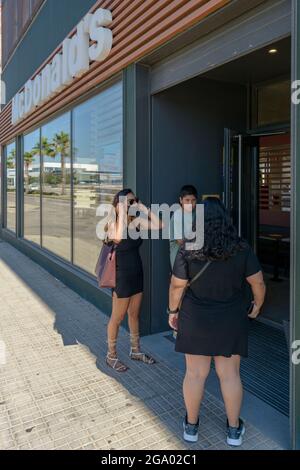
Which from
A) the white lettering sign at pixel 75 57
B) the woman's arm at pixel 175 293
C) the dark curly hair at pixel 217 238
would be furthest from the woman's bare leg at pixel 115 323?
the white lettering sign at pixel 75 57

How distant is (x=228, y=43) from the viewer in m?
3.54

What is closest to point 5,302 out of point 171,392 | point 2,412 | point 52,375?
point 52,375

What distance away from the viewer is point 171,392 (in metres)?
3.54

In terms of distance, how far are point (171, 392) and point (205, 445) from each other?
764 millimetres

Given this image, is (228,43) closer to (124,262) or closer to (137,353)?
(124,262)

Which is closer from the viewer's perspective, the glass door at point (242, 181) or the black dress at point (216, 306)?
the black dress at point (216, 306)

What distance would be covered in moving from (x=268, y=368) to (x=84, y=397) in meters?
1.75

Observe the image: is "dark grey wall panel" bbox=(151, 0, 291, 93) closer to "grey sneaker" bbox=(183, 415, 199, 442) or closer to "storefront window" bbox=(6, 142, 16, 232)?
"grey sneaker" bbox=(183, 415, 199, 442)

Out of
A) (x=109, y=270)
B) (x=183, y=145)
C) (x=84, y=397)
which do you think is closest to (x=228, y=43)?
(x=183, y=145)

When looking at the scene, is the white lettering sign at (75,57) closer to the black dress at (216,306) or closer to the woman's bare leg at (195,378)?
the black dress at (216,306)

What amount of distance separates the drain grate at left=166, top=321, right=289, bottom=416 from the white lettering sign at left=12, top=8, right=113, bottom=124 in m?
3.66

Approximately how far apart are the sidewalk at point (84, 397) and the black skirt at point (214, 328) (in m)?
0.69

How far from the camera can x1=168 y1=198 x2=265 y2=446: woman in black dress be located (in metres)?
2.55

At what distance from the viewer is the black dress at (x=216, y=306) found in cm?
258
